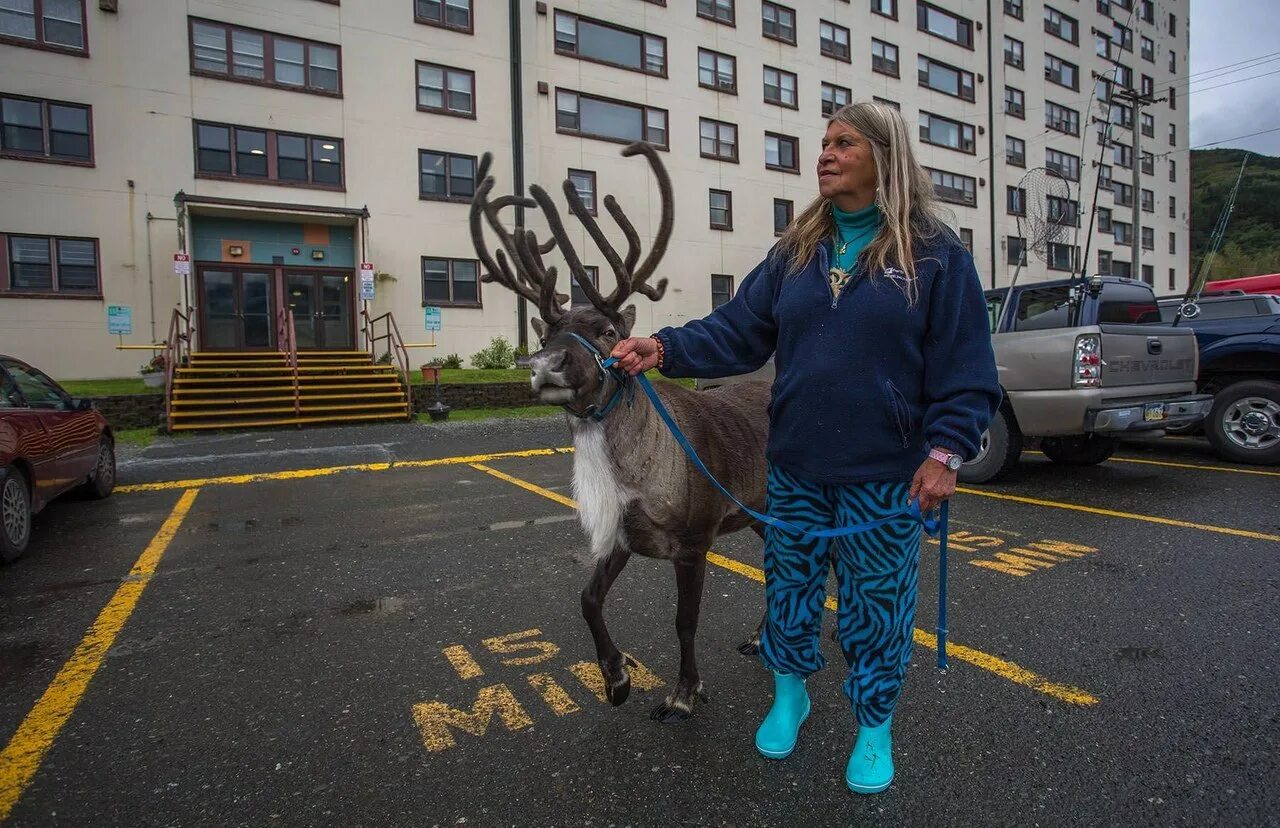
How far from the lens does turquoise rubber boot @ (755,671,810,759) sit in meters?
2.73

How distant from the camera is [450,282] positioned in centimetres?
2280

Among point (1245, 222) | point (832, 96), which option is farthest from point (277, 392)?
point (1245, 222)

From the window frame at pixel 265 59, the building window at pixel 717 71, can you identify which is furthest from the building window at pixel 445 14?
the building window at pixel 717 71

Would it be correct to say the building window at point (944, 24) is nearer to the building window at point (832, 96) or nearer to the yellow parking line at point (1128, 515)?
the building window at point (832, 96)

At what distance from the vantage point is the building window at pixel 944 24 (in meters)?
34.4

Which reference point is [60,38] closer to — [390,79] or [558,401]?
[390,79]

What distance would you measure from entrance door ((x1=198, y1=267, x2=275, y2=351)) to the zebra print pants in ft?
71.8

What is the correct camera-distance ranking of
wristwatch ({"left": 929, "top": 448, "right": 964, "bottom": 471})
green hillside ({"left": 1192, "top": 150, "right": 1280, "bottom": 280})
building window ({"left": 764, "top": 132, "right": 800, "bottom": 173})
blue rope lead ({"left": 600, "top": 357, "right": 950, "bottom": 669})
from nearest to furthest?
wristwatch ({"left": 929, "top": 448, "right": 964, "bottom": 471}) < blue rope lead ({"left": 600, "top": 357, "right": 950, "bottom": 669}) < building window ({"left": 764, "top": 132, "right": 800, "bottom": 173}) < green hillside ({"left": 1192, "top": 150, "right": 1280, "bottom": 280})

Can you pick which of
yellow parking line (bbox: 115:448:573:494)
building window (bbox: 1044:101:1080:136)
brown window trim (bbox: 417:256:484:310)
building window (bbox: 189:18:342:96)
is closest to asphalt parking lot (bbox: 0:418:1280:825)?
yellow parking line (bbox: 115:448:573:494)

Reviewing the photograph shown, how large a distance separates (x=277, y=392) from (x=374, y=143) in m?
9.46

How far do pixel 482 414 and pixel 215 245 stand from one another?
10546 mm

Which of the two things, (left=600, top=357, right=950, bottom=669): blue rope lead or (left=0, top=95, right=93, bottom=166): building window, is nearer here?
(left=600, top=357, right=950, bottom=669): blue rope lead

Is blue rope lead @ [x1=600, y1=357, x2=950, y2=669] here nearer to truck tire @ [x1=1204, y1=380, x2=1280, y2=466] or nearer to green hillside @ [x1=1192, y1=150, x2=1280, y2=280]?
truck tire @ [x1=1204, y1=380, x2=1280, y2=466]

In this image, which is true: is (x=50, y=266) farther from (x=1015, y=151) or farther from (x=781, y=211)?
(x=1015, y=151)
